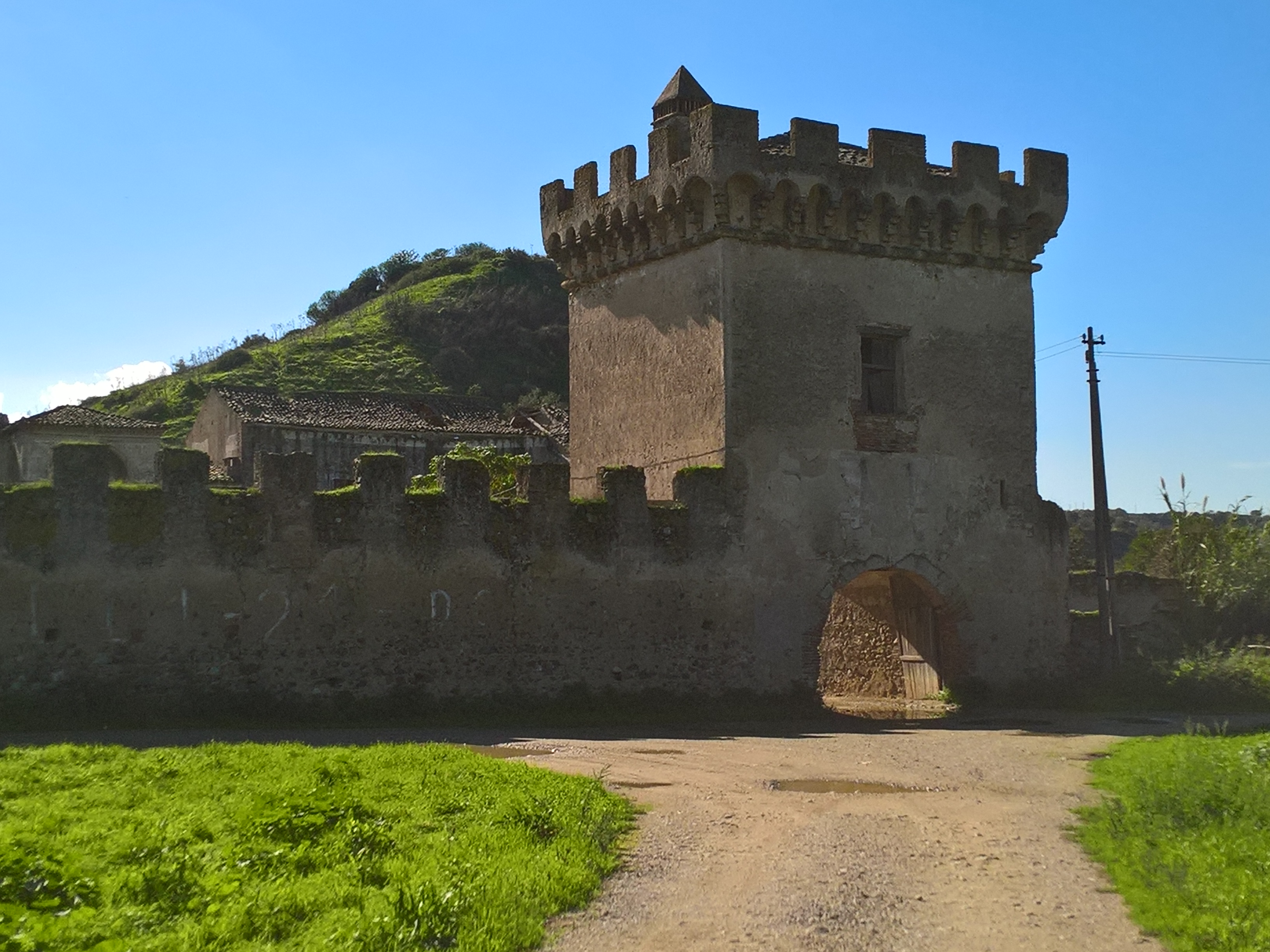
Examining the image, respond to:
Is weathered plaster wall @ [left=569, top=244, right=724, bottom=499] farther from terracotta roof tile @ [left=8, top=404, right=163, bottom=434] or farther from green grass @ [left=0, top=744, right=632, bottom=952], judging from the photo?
terracotta roof tile @ [left=8, top=404, right=163, bottom=434]

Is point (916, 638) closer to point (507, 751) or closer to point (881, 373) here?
point (881, 373)

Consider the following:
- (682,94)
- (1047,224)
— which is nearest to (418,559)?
(682,94)

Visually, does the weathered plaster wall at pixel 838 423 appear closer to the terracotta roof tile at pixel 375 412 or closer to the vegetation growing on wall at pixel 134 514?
the vegetation growing on wall at pixel 134 514

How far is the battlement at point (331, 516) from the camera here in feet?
50.5

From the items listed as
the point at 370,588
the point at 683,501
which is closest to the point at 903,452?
the point at 683,501

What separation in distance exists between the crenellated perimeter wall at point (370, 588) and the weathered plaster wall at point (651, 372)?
53.5 inches

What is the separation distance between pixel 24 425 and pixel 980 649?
27.8 m

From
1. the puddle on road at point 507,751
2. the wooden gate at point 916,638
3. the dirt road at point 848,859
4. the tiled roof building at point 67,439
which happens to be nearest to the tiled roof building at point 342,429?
the tiled roof building at point 67,439

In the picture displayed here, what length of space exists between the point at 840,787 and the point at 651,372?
935cm

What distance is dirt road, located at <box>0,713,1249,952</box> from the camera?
→ 23.4ft

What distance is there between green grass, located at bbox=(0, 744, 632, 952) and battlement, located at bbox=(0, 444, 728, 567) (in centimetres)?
424

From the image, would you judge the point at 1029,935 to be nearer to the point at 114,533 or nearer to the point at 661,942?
the point at 661,942

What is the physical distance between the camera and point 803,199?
18953 millimetres

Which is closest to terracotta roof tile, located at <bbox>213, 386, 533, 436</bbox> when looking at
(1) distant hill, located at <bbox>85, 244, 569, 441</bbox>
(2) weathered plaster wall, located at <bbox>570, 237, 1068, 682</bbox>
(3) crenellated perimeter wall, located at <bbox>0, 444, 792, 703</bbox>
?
(1) distant hill, located at <bbox>85, 244, 569, 441</bbox>
